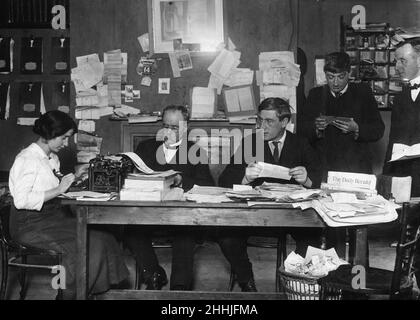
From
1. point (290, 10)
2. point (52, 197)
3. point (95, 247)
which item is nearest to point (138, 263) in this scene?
point (95, 247)

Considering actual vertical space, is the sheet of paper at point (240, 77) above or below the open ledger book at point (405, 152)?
above

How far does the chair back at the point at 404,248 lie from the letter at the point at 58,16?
188 inches

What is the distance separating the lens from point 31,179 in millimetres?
3279

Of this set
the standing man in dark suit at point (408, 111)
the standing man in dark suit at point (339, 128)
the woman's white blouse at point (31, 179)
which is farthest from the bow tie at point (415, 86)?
the woman's white blouse at point (31, 179)

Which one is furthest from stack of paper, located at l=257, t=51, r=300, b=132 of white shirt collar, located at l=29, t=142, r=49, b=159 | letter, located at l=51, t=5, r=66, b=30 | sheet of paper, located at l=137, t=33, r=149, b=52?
letter, located at l=51, t=5, r=66, b=30

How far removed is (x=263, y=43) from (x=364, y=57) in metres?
1.76

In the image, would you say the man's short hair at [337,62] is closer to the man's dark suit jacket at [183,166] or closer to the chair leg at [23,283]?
the man's dark suit jacket at [183,166]

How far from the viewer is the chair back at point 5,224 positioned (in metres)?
3.25

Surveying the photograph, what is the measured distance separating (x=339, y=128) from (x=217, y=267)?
61.4 inches

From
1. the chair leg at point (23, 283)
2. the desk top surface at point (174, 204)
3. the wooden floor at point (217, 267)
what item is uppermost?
the desk top surface at point (174, 204)

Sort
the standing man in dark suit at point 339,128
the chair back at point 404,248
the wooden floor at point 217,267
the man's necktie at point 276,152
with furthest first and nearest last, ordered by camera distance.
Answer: the standing man in dark suit at point 339,128 → the wooden floor at point 217,267 → the man's necktie at point 276,152 → the chair back at point 404,248

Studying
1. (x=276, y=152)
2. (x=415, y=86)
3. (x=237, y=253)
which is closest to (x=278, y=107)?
(x=276, y=152)

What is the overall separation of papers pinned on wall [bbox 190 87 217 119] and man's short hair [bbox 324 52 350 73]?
51.1 inches

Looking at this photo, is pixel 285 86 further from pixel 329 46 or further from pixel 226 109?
pixel 329 46
